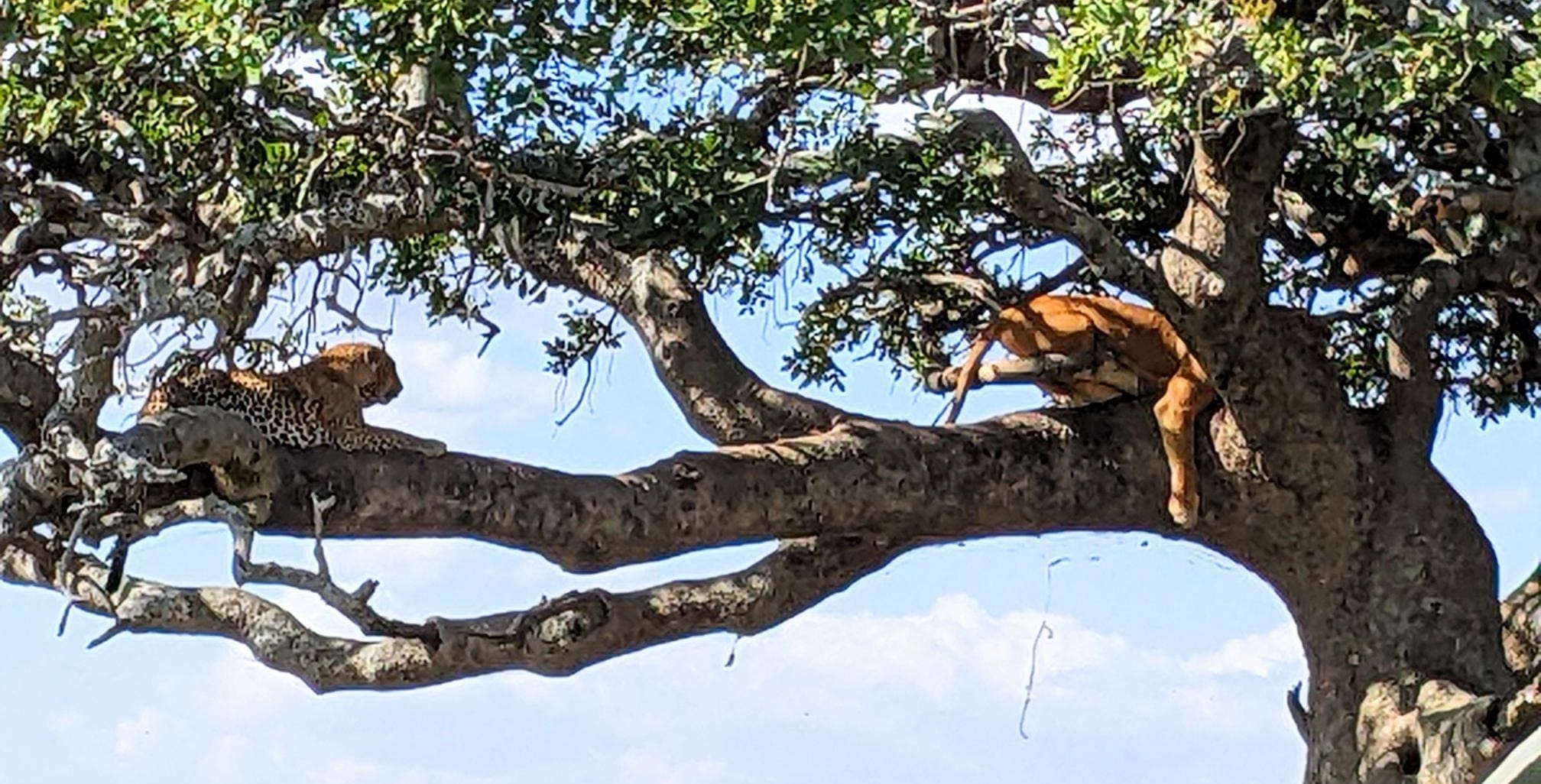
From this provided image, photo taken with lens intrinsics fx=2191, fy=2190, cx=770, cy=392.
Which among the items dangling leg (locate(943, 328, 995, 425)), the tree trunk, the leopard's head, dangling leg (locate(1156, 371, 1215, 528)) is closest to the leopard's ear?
the leopard's head

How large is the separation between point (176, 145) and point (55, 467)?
95 cm

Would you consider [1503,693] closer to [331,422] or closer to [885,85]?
[885,85]

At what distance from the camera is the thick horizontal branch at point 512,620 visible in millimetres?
7203

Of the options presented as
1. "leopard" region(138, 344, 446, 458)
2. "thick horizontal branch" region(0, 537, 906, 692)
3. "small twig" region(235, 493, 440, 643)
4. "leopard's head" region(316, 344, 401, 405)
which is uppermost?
"leopard's head" region(316, 344, 401, 405)

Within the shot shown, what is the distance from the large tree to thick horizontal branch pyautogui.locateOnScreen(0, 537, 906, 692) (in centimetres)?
2

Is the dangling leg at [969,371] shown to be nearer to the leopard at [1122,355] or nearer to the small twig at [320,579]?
the leopard at [1122,355]

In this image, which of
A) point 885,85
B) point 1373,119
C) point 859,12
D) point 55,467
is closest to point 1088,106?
point 1373,119

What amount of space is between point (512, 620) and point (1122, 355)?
2.21m

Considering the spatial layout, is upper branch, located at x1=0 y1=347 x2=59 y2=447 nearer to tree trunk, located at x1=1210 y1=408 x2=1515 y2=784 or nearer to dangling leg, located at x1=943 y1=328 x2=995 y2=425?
dangling leg, located at x1=943 y1=328 x2=995 y2=425

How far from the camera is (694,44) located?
5535mm

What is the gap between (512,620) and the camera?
723 centimetres

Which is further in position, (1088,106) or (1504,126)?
(1088,106)

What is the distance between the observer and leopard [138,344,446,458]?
614 centimetres

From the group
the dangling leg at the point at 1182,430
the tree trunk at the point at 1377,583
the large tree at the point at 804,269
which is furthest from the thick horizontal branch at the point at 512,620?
the tree trunk at the point at 1377,583
